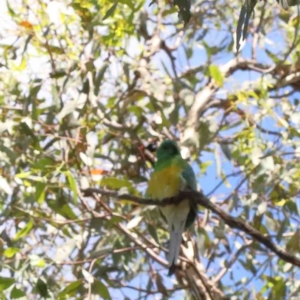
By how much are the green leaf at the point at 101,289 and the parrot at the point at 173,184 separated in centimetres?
33

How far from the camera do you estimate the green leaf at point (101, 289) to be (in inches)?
110

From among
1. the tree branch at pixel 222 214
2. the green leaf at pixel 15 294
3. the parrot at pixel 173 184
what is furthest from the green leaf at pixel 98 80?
the green leaf at pixel 15 294

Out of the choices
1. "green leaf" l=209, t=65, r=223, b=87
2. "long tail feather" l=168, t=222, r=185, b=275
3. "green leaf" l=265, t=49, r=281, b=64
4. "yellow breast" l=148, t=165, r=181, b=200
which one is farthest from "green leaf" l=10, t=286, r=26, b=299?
"green leaf" l=265, t=49, r=281, b=64

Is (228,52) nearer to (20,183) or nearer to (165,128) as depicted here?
(165,128)

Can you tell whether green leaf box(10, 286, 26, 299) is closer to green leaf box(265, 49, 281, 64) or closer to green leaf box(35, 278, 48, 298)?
green leaf box(35, 278, 48, 298)

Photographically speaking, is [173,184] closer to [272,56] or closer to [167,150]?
[167,150]

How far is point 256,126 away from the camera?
3.34 meters

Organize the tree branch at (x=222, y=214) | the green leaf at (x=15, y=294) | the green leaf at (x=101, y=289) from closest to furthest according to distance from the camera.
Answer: the tree branch at (x=222, y=214) → the green leaf at (x=15, y=294) → the green leaf at (x=101, y=289)

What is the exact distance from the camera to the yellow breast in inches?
119

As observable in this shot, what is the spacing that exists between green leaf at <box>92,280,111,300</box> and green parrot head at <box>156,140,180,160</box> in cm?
63

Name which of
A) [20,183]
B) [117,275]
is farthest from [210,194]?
[20,183]

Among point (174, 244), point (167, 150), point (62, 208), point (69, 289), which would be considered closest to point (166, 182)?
point (167, 150)

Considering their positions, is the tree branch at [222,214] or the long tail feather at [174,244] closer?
the tree branch at [222,214]

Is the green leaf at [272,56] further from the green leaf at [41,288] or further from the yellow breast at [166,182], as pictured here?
the green leaf at [41,288]
